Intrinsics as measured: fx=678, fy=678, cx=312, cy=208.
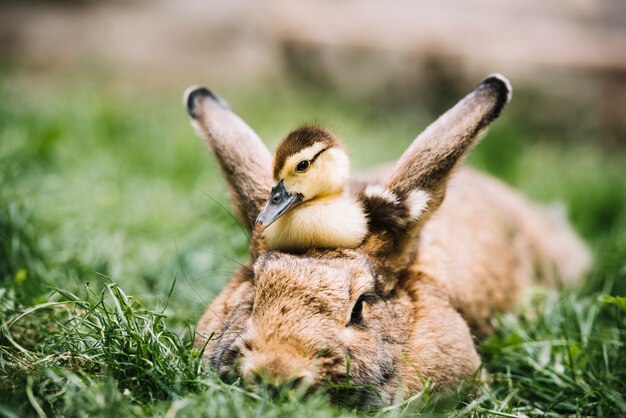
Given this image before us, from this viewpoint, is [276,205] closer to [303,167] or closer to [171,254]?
[303,167]

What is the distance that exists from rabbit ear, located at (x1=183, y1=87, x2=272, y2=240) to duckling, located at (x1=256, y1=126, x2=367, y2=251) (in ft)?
1.74

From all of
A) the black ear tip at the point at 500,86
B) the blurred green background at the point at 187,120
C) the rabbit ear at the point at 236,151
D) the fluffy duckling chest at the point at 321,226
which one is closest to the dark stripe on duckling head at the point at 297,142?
the fluffy duckling chest at the point at 321,226

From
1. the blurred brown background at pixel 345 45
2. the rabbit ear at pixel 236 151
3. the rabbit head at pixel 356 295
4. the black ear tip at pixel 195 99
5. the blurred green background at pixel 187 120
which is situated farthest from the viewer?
the blurred brown background at pixel 345 45

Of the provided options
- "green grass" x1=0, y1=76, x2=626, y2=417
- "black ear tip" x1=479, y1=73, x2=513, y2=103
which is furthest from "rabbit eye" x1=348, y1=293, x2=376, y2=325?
"black ear tip" x1=479, y1=73, x2=513, y2=103

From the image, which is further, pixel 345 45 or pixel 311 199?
pixel 345 45

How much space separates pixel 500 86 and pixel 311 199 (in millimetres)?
1276

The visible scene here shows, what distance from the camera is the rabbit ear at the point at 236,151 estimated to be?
387 centimetres

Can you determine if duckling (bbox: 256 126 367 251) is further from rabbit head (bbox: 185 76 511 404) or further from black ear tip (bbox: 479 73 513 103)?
black ear tip (bbox: 479 73 513 103)

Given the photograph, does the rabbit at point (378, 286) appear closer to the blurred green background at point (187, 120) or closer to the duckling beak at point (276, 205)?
the duckling beak at point (276, 205)

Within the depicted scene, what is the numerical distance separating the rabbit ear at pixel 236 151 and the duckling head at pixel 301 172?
0.65m

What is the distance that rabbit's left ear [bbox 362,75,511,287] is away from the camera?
3.50m

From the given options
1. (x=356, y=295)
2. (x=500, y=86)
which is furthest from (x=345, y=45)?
(x=356, y=295)

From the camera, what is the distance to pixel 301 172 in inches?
124

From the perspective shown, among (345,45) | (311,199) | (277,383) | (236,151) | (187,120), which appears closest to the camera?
(277,383)
